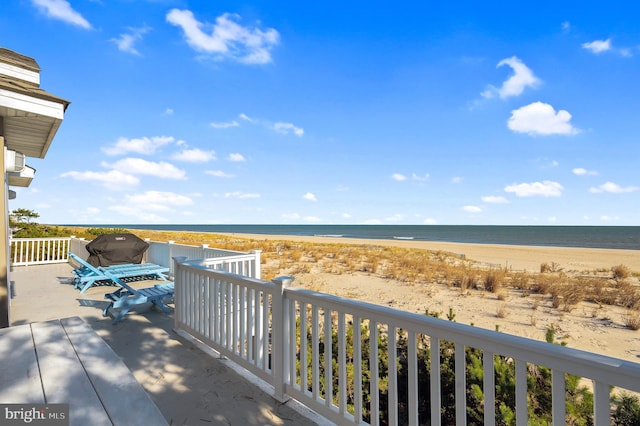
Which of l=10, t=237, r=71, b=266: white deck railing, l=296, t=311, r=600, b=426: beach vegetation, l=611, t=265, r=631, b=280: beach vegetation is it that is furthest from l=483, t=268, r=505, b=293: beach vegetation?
l=10, t=237, r=71, b=266: white deck railing

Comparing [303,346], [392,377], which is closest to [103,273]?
[303,346]

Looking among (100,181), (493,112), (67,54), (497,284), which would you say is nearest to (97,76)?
(67,54)

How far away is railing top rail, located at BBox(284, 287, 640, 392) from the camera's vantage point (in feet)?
3.52

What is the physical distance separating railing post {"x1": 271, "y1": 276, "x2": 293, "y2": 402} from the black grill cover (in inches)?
294

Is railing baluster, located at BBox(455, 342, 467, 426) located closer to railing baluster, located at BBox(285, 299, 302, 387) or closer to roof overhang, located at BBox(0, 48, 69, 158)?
railing baluster, located at BBox(285, 299, 302, 387)

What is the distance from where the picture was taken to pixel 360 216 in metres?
92.4

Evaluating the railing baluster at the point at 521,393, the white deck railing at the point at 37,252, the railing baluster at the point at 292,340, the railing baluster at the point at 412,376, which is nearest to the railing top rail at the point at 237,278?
the railing baluster at the point at 292,340

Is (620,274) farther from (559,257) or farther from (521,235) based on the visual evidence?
(521,235)

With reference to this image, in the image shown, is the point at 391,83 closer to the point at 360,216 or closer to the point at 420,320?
the point at 420,320

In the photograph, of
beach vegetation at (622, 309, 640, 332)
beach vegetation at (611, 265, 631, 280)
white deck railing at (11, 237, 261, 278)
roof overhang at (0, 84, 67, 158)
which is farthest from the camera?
beach vegetation at (611, 265, 631, 280)

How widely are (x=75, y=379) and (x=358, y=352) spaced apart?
5.03 ft

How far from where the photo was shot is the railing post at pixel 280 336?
256 cm

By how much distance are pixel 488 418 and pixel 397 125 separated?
A: 66.5ft

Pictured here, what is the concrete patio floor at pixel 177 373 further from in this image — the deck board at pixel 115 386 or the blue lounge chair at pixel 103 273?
the deck board at pixel 115 386
